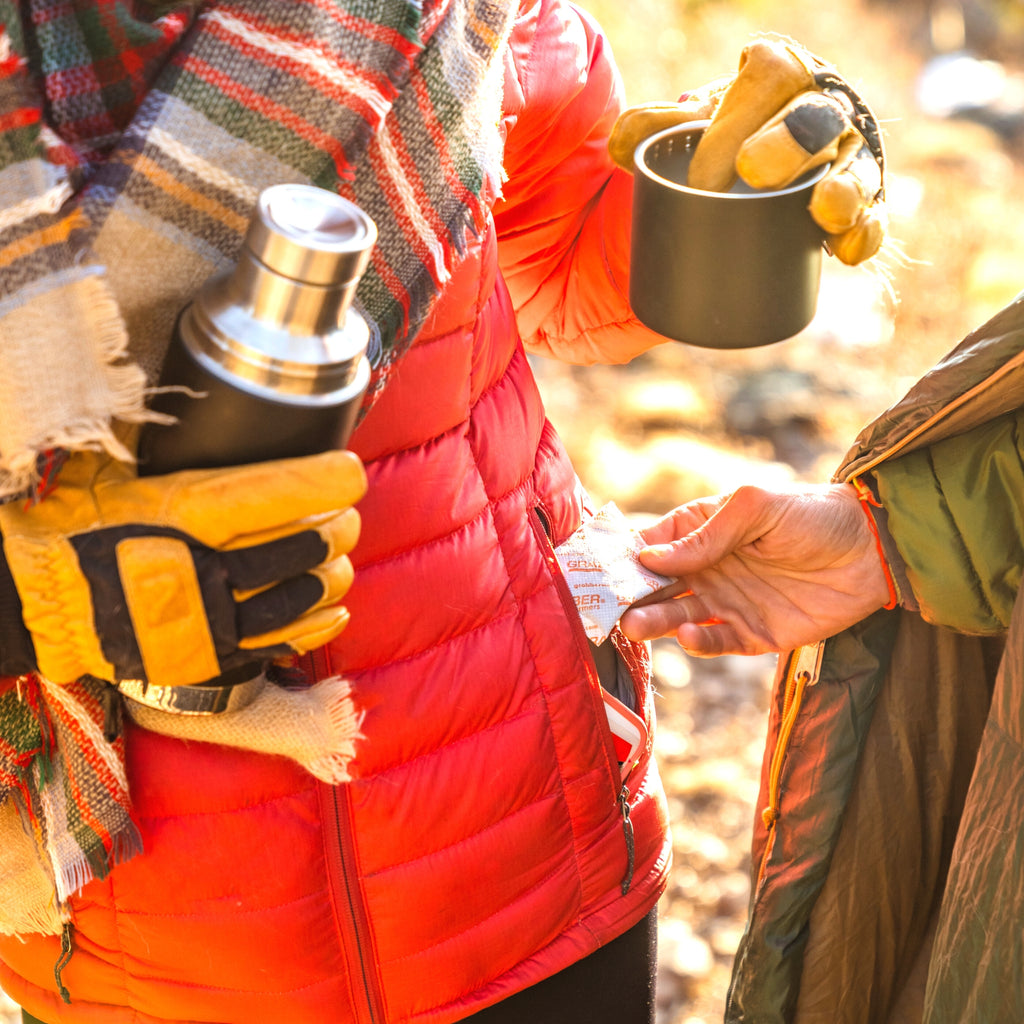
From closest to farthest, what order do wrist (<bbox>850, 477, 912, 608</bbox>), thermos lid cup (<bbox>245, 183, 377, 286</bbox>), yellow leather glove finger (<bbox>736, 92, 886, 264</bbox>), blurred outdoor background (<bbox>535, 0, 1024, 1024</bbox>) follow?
1. thermos lid cup (<bbox>245, 183, 377, 286</bbox>)
2. yellow leather glove finger (<bbox>736, 92, 886, 264</bbox>)
3. wrist (<bbox>850, 477, 912, 608</bbox>)
4. blurred outdoor background (<bbox>535, 0, 1024, 1024</bbox>)

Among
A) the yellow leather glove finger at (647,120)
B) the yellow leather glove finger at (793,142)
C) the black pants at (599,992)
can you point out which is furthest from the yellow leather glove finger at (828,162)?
the black pants at (599,992)

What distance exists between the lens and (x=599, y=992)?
1.23 m

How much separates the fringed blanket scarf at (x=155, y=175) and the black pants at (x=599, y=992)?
0.47 meters

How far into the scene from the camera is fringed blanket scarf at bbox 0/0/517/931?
779mm

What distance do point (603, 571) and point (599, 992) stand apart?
48 cm

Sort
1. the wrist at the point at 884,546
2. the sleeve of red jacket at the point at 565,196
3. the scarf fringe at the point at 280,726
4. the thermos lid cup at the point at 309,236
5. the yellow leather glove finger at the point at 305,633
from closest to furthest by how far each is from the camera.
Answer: the thermos lid cup at the point at 309,236, the yellow leather glove finger at the point at 305,633, the scarf fringe at the point at 280,726, the sleeve of red jacket at the point at 565,196, the wrist at the point at 884,546

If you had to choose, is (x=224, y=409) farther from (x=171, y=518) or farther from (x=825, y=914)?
(x=825, y=914)

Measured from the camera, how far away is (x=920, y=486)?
4.36ft

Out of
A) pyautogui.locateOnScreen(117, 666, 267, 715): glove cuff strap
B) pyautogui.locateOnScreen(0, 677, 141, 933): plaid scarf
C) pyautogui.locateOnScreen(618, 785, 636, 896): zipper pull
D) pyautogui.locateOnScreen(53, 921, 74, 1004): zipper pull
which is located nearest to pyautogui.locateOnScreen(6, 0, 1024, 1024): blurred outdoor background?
pyautogui.locateOnScreen(618, 785, 636, 896): zipper pull

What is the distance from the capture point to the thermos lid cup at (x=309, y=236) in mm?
744

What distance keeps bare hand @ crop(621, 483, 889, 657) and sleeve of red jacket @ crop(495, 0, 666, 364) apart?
0.29 meters

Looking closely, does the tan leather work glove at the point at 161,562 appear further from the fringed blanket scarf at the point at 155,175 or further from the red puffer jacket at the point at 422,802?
the red puffer jacket at the point at 422,802

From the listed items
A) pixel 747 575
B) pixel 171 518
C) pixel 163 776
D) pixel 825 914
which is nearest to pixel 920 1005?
pixel 825 914

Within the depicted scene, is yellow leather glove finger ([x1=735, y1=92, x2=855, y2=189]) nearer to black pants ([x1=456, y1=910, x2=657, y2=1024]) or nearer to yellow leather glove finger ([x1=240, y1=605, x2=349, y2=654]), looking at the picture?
yellow leather glove finger ([x1=240, y1=605, x2=349, y2=654])
